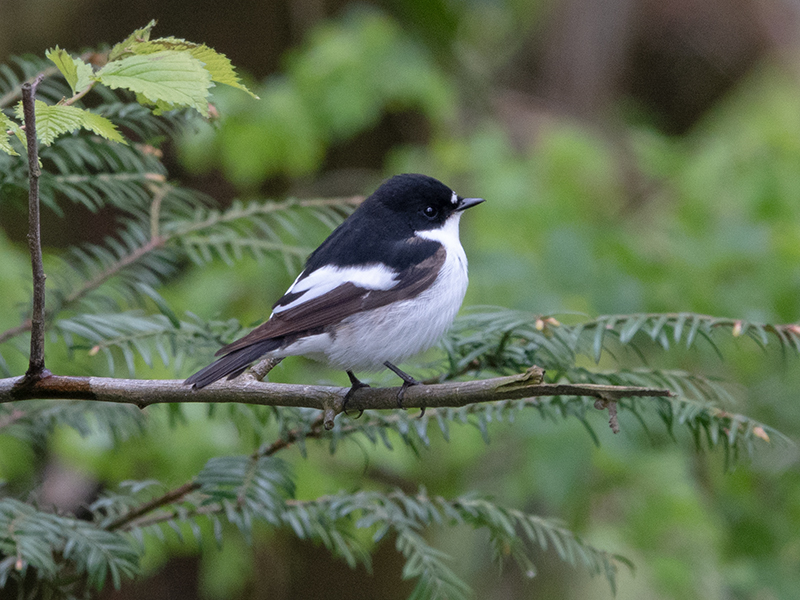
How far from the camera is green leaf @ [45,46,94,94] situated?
41.6 inches

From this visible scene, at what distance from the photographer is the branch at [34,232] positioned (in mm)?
1018

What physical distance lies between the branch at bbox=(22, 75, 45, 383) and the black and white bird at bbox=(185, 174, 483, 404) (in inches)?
19.5

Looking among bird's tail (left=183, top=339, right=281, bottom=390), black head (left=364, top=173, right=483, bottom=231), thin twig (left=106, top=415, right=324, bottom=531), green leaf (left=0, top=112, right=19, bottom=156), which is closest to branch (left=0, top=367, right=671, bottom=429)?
bird's tail (left=183, top=339, right=281, bottom=390)

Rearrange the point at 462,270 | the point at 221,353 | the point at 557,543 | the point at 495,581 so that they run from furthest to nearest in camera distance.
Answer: the point at 495,581
the point at 462,270
the point at 557,543
the point at 221,353

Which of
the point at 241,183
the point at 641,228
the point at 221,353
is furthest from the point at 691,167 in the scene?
the point at 221,353

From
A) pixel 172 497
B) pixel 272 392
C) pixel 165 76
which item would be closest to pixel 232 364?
pixel 272 392

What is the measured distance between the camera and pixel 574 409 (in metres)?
1.68

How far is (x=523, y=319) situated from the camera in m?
1.68

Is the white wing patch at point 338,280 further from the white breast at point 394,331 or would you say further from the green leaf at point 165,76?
the green leaf at point 165,76

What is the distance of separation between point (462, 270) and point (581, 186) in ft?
8.85

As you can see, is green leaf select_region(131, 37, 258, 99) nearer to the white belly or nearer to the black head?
the white belly

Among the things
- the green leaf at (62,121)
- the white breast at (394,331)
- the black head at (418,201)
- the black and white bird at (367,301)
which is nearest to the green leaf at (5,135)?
the green leaf at (62,121)

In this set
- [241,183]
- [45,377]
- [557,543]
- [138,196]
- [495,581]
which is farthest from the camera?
[495,581]

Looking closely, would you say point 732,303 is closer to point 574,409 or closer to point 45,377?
point 574,409
